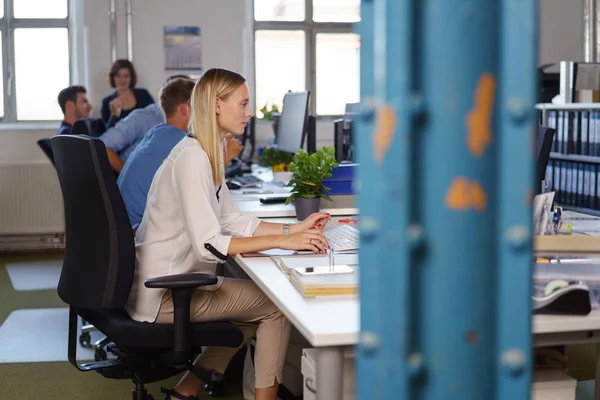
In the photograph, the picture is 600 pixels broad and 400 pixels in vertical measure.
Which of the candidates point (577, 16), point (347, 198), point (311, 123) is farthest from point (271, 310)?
point (577, 16)

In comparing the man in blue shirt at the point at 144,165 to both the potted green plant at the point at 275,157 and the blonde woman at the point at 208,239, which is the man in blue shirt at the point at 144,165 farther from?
the potted green plant at the point at 275,157

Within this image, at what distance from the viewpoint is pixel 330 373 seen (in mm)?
1597

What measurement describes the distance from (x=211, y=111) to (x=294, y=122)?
6.24 feet

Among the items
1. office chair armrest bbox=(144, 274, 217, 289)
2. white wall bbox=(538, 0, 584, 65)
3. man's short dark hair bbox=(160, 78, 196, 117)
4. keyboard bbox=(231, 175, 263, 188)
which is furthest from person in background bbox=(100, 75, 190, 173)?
white wall bbox=(538, 0, 584, 65)

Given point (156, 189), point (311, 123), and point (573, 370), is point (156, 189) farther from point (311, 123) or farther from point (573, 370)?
point (311, 123)

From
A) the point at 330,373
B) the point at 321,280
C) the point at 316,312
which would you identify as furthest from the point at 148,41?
the point at 330,373

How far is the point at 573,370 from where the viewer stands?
3.57 metres

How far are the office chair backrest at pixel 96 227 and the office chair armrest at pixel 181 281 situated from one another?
124 mm

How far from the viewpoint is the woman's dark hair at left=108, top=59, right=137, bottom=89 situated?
6574mm


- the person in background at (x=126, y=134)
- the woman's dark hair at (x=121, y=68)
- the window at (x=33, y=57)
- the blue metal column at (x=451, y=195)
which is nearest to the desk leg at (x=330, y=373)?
the blue metal column at (x=451, y=195)

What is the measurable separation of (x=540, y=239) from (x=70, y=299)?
1771mm

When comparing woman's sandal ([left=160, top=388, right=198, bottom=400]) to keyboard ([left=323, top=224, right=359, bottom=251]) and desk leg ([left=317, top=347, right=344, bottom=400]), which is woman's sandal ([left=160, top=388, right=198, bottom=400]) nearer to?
keyboard ([left=323, top=224, right=359, bottom=251])

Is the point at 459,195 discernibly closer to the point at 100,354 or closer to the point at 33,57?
A: the point at 100,354

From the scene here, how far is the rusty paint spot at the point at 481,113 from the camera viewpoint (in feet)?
1.94
